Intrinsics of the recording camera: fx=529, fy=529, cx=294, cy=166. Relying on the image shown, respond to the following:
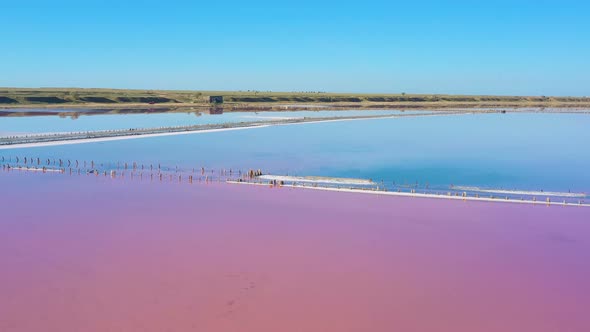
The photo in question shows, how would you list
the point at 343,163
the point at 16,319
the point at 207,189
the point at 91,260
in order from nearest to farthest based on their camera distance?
the point at 16,319 → the point at 91,260 → the point at 207,189 → the point at 343,163

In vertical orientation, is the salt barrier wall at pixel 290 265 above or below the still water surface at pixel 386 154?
below

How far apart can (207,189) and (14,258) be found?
9723 millimetres

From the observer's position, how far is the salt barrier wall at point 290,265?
989 cm

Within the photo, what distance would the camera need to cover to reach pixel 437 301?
34.9 ft

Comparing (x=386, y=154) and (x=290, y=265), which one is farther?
(x=386, y=154)

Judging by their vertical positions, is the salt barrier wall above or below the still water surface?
below

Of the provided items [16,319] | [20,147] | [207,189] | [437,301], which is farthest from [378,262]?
[20,147]

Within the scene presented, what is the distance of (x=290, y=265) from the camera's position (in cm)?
1251

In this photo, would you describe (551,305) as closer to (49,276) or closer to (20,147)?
(49,276)

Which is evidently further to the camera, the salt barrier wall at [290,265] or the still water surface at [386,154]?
the still water surface at [386,154]

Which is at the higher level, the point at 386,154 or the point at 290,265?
the point at 386,154

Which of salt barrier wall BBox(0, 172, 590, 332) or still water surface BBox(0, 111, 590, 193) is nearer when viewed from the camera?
salt barrier wall BBox(0, 172, 590, 332)

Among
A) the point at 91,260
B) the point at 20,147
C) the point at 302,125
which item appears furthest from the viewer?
the point at 302,125

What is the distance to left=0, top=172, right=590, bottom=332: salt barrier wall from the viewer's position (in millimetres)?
9891
